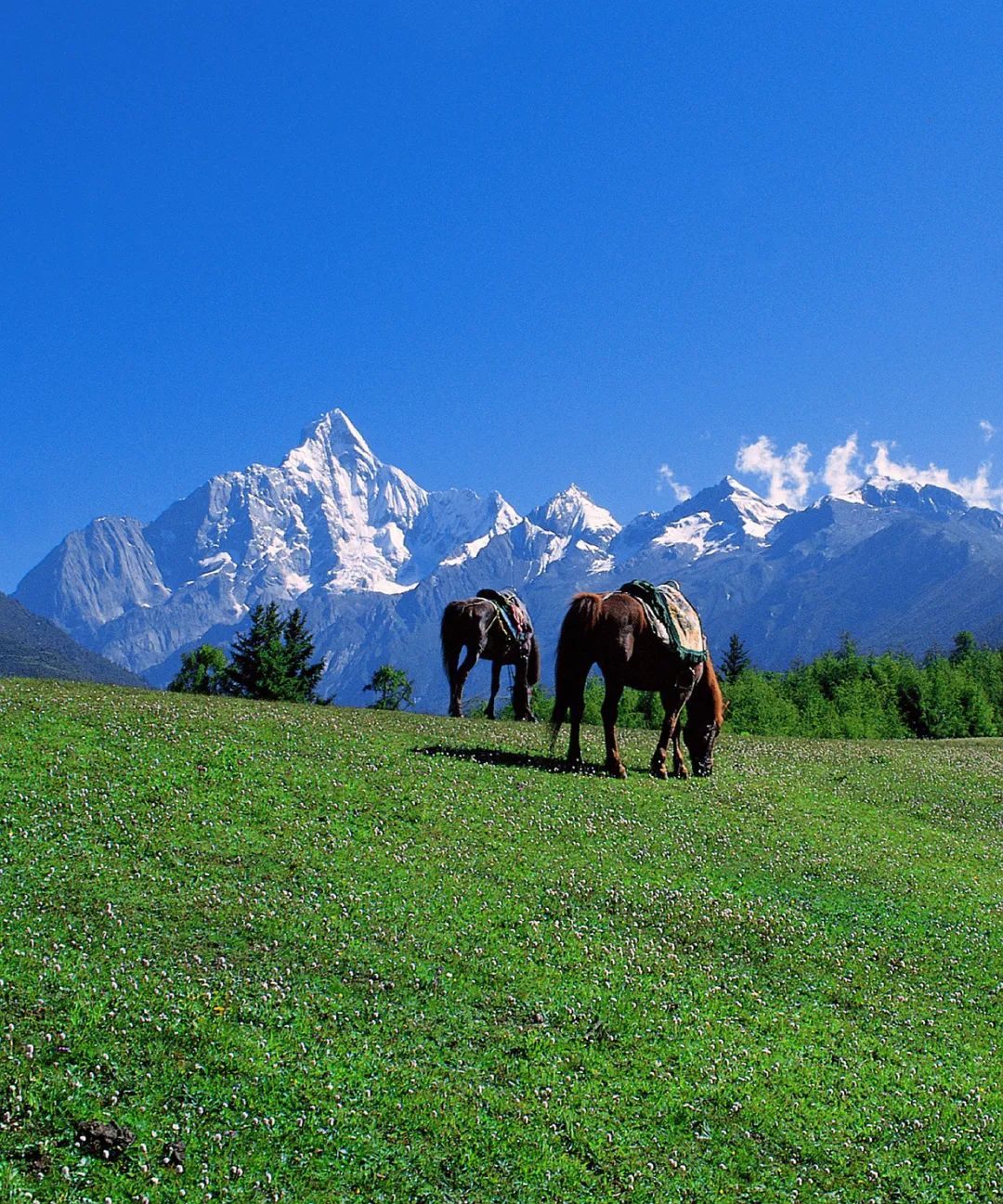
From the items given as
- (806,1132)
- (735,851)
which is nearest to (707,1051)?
(806,1132)

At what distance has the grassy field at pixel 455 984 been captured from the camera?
10.1 metres

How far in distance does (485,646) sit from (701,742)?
10663 mm

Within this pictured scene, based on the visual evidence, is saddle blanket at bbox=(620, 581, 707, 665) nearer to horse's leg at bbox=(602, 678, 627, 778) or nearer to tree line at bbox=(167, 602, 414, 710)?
horse's leg at bbox=(602, 678, 627, 778)

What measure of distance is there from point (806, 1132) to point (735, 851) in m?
9.26

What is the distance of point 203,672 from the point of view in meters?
87.6

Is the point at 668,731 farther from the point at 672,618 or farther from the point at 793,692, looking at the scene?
the point at 793,692

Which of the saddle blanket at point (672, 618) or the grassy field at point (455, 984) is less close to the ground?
the saddle blanket at point (672, 618)

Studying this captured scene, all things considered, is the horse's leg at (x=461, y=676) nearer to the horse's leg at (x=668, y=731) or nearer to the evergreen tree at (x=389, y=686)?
the horse's leg at (x=668, y=731)

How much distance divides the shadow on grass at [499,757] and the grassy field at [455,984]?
0.88 m

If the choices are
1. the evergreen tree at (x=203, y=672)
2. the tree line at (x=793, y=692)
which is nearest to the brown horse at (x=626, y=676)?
the tree line at (x=793, y=692)

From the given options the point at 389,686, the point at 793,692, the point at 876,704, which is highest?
the point at 793,692

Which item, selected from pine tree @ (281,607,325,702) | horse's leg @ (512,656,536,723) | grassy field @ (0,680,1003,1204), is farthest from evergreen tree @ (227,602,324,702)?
grassy field @ (0,680,1003,1204)

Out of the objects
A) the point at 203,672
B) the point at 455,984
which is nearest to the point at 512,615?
the point at 455,984

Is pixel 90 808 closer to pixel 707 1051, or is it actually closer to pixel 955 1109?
pixel 707 1051
